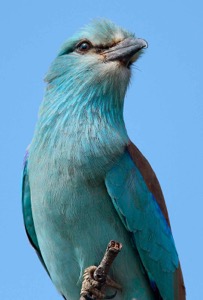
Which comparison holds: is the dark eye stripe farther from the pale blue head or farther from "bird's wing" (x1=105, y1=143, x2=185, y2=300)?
"bird's wing" (x1=105, y1=143, x2=185, y2=300)

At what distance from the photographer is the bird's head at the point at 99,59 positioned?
22.2ft

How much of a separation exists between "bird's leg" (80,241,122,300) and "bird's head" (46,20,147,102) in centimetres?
183

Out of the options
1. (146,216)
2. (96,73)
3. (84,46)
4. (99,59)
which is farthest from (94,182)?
(84,46)

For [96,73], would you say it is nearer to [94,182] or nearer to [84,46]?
[84,46]

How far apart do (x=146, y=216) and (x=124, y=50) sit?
62.8 inches

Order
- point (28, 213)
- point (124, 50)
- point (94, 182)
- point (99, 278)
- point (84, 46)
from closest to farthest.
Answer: point (99, 278)
point (94, 182)
point (124, 50)
point (84, 46)
point (28, 213)

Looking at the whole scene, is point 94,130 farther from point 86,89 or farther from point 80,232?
point 80,232

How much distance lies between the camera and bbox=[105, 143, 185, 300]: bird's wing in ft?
21.5

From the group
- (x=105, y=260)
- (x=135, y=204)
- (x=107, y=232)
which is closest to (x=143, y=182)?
(x=135, y=204)

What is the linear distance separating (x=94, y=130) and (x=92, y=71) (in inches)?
24.7

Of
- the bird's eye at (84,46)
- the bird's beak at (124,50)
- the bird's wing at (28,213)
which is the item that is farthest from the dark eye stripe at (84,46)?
the bird's wing at (28,213)

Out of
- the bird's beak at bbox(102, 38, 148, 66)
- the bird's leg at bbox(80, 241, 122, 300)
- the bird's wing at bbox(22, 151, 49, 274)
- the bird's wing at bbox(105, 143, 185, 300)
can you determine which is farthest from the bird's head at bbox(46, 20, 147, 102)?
the bird's leg at bbox(80, 241, 122, 300)

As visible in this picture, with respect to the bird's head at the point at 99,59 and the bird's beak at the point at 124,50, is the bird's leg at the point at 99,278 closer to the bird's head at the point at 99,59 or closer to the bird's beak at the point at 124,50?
the bird's head at the point at 99,59

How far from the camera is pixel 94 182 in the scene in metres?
6.36
